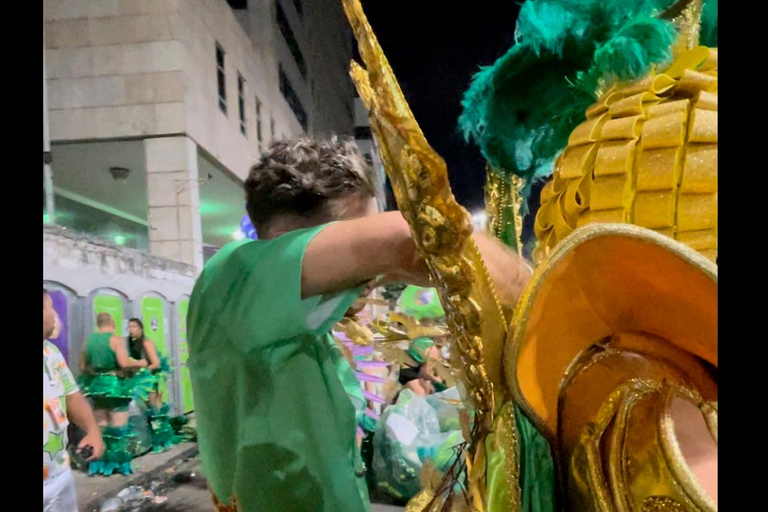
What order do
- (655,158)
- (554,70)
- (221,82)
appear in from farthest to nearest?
(221,82), (554,70), (655,158)

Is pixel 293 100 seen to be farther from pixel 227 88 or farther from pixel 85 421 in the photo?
pixel 85 421

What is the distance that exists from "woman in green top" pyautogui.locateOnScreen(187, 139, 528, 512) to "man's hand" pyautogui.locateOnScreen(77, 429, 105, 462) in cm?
32

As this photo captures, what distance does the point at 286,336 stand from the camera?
46 centimetres

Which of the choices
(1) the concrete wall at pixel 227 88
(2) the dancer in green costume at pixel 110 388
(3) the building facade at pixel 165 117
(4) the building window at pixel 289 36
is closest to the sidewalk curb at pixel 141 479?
(2) the dancer in green costume at pixel 110 388

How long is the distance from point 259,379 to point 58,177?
353mm

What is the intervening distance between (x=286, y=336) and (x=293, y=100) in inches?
14.4

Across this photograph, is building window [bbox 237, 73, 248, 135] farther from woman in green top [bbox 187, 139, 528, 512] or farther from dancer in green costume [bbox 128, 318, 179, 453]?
dancer in green costume [bbox 128, 318, 179, 453]

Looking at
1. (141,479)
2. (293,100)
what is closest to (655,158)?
(293,100)

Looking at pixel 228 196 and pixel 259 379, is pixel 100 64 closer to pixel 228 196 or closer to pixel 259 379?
pixel 228 196

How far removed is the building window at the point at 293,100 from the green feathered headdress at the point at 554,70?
21 cm

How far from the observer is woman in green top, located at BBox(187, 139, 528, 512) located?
1.44ft

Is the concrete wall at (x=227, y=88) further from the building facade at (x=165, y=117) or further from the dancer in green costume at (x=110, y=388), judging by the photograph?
the dancer in green costume at (x=110, y=388)

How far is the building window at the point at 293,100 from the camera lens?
675 mm
